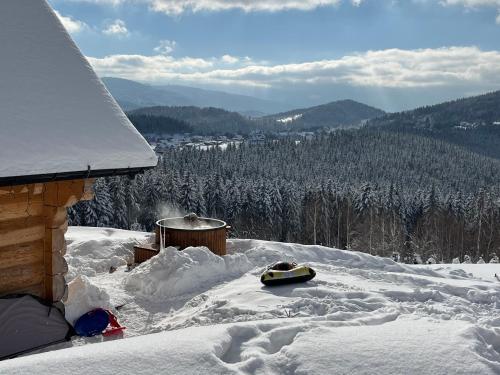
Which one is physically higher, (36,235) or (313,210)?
(36,235)

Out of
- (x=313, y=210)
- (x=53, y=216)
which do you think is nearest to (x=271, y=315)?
(x=53, y=216)

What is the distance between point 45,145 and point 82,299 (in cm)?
269

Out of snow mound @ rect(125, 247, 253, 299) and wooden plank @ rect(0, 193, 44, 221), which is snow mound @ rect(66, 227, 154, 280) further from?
wooden plank @ rect(0, 193, 44, 221)

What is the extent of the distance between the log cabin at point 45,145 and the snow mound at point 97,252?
4.05 m

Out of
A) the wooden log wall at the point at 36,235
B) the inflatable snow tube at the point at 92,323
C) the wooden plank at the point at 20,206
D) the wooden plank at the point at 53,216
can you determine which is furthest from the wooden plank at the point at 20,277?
the inflatable snow tube at the point at 92,323

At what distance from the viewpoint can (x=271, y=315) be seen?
712 cm

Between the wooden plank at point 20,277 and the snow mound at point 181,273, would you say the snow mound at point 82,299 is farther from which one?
the snow mound at point 181,273

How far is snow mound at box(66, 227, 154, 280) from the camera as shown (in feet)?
37.8

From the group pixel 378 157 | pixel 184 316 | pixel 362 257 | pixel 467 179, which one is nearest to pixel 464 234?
pixel 362 257

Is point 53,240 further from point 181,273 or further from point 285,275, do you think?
point 285,275

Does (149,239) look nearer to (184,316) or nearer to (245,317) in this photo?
(184,316)

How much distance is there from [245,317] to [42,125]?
398 centimetres

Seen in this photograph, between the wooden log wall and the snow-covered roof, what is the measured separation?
1.96ft

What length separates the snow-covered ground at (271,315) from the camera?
4.27 meters
